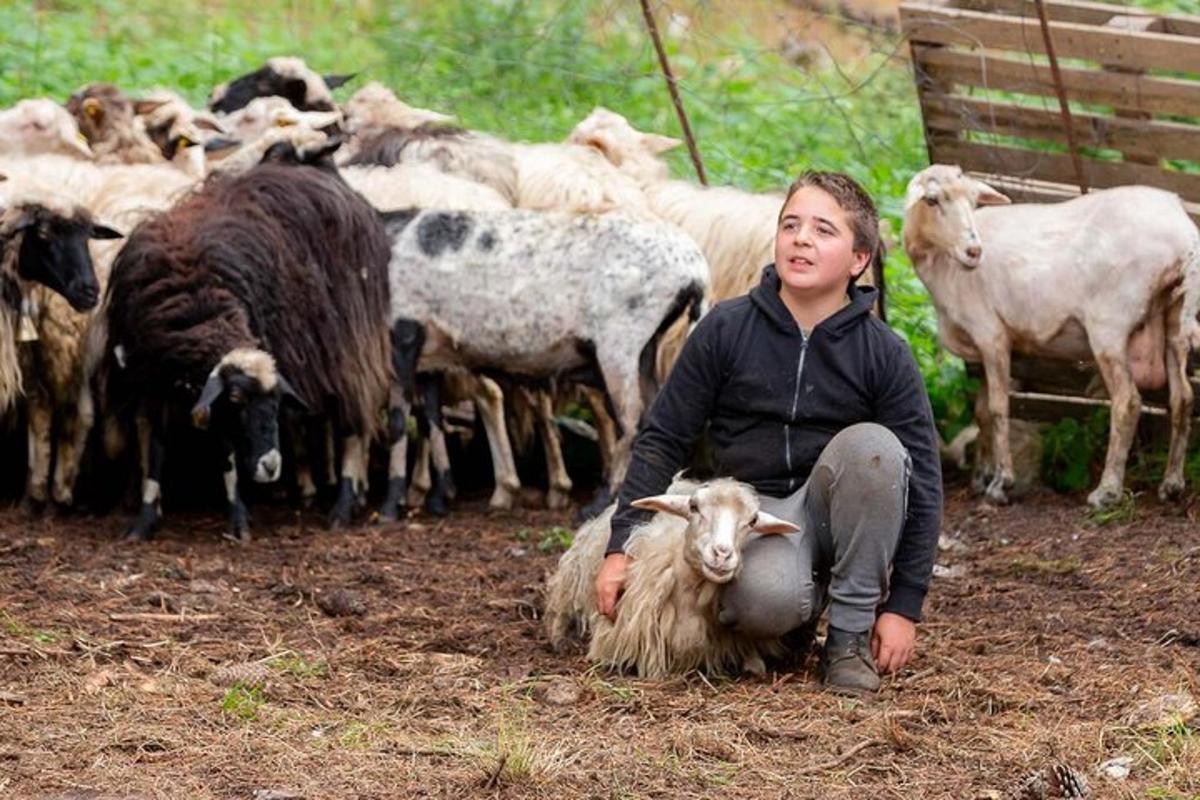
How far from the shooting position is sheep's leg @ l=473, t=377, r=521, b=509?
372 inches

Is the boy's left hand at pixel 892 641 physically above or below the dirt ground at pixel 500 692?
above

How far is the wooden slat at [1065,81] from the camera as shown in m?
8.86

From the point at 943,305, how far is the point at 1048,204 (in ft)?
2.17

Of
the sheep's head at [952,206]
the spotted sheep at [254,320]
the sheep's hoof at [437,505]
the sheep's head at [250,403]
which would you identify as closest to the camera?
the sheep's head at [250,403]

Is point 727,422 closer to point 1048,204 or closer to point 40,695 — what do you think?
point 40,695

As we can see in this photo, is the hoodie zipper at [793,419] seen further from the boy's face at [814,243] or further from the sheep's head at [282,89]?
the sheep's head at [282,89]

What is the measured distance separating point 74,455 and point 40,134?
2038mm

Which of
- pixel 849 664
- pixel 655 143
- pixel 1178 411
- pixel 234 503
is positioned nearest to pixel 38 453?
pixel 234 503

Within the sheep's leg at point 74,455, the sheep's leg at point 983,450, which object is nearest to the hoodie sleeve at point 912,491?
the sheep's leg at point 983,450

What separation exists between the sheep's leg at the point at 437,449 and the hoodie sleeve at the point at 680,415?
3.56 meters

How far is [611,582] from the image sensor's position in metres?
5.80

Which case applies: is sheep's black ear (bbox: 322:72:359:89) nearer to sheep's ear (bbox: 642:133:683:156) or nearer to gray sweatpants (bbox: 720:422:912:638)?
sheep's ear (bbox: 642:133:683:156)

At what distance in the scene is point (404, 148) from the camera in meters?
10.4

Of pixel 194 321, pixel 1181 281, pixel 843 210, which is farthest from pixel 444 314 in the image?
pixel 843 210
